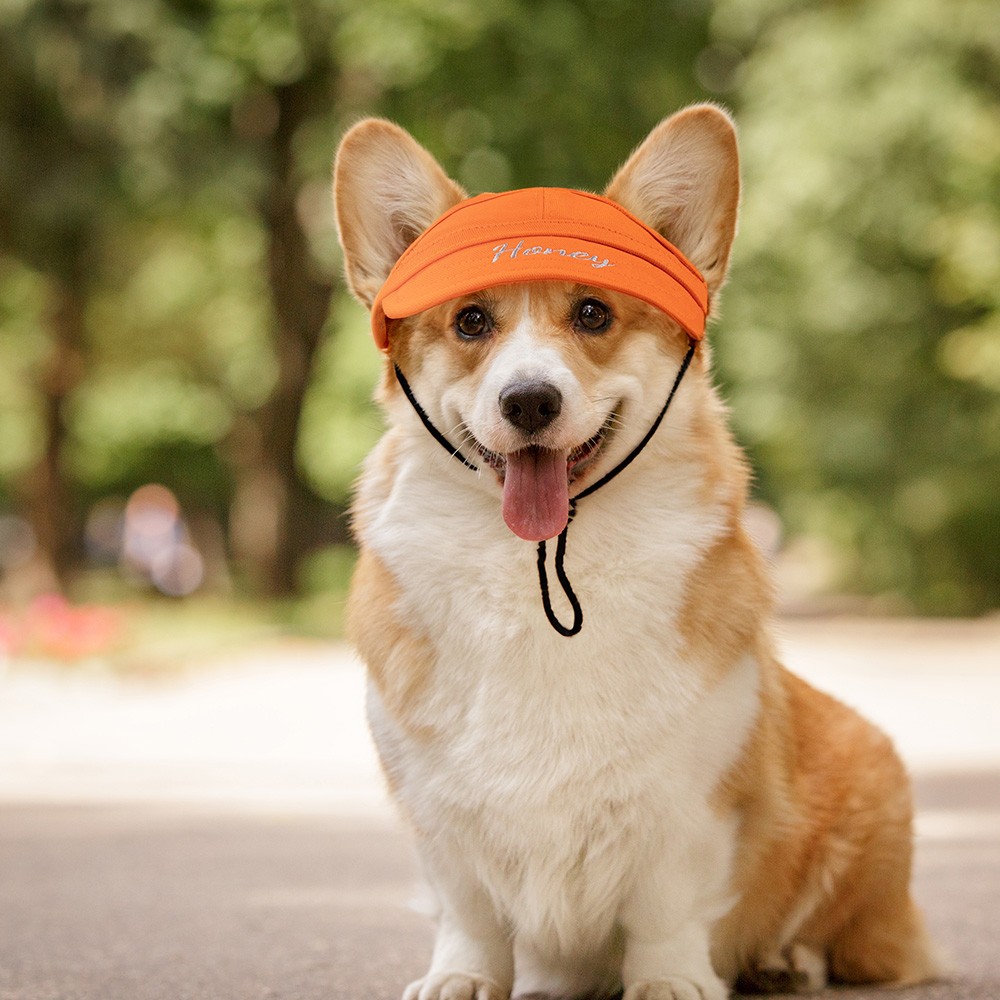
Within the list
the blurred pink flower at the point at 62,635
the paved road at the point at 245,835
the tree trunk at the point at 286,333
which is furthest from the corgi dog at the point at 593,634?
the tree trunk at the point at 286,333

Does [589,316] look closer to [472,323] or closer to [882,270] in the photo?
[472,323]

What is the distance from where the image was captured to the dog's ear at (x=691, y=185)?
3.61 meters

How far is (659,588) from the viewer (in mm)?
3301

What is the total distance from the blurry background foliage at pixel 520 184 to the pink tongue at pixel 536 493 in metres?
13.3

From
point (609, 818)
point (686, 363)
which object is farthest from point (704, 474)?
point (609, 818)

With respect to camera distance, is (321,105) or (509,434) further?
(321,105)

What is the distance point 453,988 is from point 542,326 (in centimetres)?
139

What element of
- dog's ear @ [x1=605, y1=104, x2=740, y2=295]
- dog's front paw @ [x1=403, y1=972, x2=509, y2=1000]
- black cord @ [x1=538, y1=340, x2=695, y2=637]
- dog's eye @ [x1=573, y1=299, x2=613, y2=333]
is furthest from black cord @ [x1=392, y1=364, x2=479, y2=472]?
dog's front paw @ [x1=403, y1=972, x2=509, y2=1000]

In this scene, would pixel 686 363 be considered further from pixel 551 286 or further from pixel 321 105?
pixel 321 105

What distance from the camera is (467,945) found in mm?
3410

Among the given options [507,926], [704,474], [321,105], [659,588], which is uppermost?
[321,105]

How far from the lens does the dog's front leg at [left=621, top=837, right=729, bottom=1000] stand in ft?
10.6

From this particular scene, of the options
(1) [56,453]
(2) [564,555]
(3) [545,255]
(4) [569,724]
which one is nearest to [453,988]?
(4) [569,724]

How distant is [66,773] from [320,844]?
9.57ft
